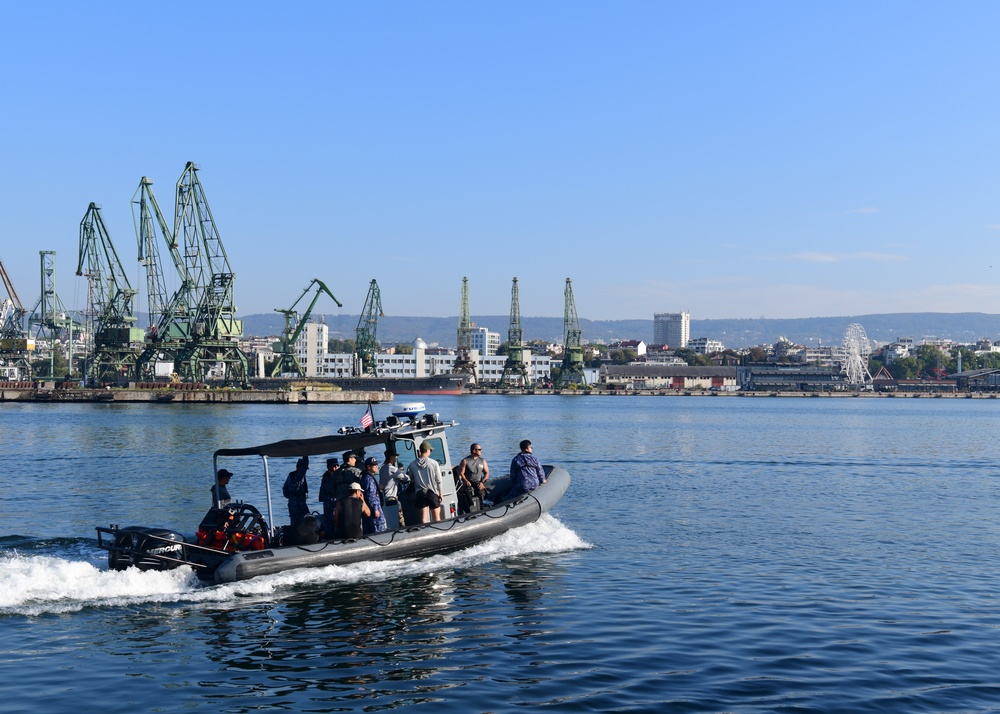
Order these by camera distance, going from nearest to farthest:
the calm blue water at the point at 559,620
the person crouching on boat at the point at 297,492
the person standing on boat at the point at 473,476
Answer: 1. the calm blue water at the point at 559,620
2. the person crouching on boat at the point at 297,492
3. the person standing on boat at the point at 473,476

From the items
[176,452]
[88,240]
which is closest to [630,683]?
[176,452]

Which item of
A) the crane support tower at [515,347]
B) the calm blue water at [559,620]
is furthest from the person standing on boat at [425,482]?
the crane support tower at [515,347]

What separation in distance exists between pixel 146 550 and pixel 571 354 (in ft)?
591

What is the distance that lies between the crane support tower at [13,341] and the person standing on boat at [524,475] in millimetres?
123489

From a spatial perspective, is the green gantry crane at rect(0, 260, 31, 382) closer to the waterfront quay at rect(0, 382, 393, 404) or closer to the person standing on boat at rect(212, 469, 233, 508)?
the waterfront quay at rect(0, 382, 393, 404)

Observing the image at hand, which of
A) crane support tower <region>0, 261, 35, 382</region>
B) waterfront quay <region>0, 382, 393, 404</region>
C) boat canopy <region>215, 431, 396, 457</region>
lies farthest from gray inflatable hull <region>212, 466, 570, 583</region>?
crane support tower <region>0, 261, 35, 382</region>

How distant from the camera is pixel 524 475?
18.9 metres

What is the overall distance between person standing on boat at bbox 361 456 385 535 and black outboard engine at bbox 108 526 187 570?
2.86 meters

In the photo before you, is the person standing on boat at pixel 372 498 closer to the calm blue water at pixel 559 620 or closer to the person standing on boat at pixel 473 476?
the calm blue water at pixel 559 620

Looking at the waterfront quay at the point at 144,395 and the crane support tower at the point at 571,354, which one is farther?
the crane support tower at the point at 571,354

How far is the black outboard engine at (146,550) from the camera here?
45.9ft

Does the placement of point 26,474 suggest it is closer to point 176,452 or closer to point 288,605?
point 176,452

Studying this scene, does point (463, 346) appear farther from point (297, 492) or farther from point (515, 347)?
point (297, 492)

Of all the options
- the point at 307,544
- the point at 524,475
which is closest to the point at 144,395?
the point at 524,475
